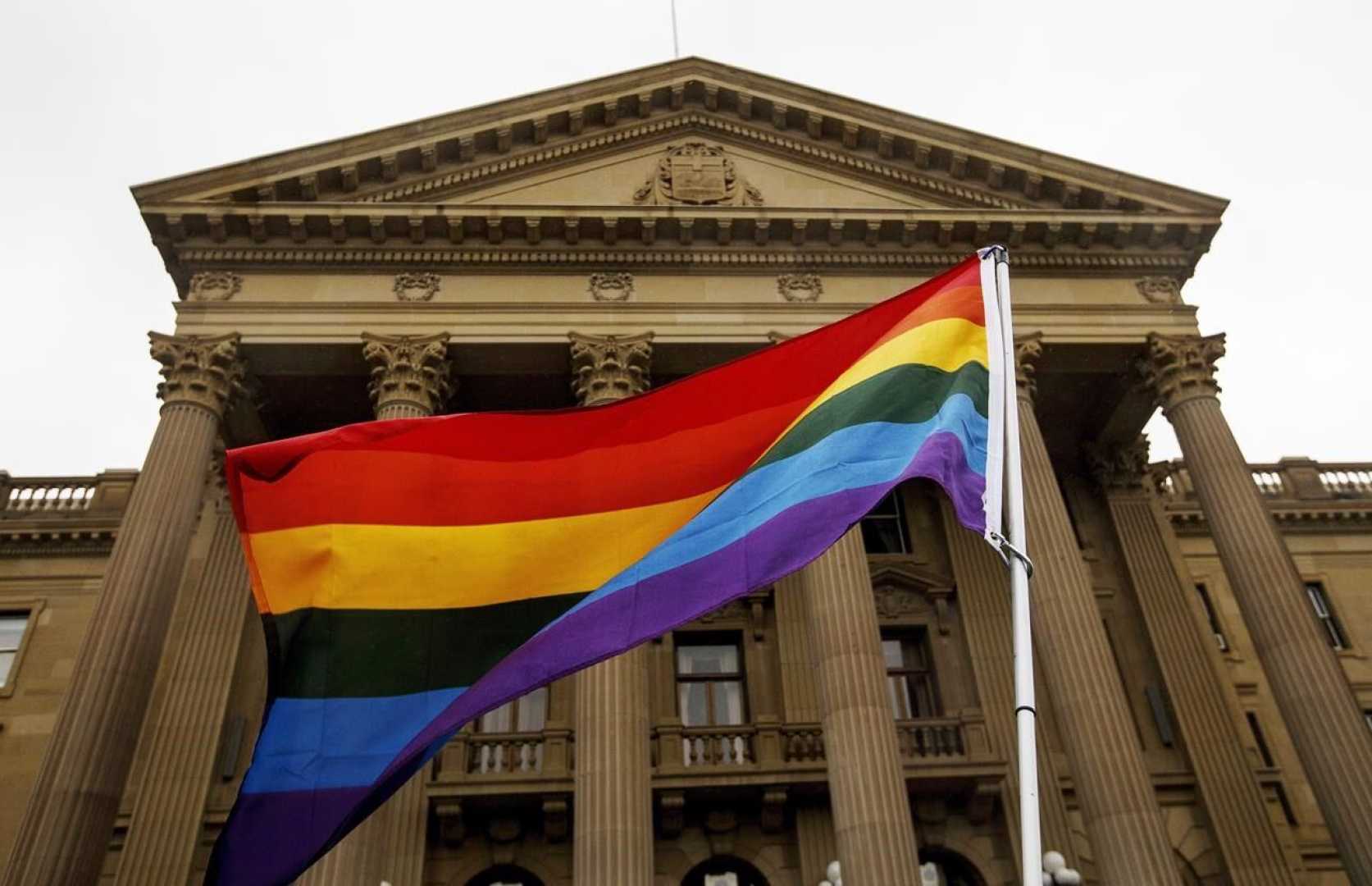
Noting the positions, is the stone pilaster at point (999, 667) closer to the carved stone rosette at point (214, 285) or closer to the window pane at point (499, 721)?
the window pane at point (499, 721)

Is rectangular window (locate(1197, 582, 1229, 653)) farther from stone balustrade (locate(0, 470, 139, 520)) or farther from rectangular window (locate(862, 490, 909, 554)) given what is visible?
stone balustrade (locate(0, 470, 139, 520))

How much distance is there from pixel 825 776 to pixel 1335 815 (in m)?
8.59

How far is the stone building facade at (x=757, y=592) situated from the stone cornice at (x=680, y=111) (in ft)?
0.23

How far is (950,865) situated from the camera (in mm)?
21625

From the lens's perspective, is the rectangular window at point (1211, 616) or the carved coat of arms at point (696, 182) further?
the rectangular window at point (1211, 616)

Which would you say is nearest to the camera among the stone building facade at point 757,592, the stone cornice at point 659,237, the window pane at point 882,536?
the stone building facade at point 757,592

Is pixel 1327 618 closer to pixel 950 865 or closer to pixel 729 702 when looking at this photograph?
pixel 950 865

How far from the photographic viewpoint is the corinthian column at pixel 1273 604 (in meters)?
17.6

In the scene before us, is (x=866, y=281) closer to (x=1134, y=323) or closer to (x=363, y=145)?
(x=1134, y=323)

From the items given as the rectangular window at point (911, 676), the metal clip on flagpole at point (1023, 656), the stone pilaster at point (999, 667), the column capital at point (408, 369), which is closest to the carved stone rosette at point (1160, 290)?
the stone pilaster at point (999, 667)

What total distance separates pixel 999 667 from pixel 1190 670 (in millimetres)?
4625

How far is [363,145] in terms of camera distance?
23641mm

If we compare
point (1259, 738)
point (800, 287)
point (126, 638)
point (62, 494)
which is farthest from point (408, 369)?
point (1259, 738)

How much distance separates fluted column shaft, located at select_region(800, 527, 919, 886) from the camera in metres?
16.0
